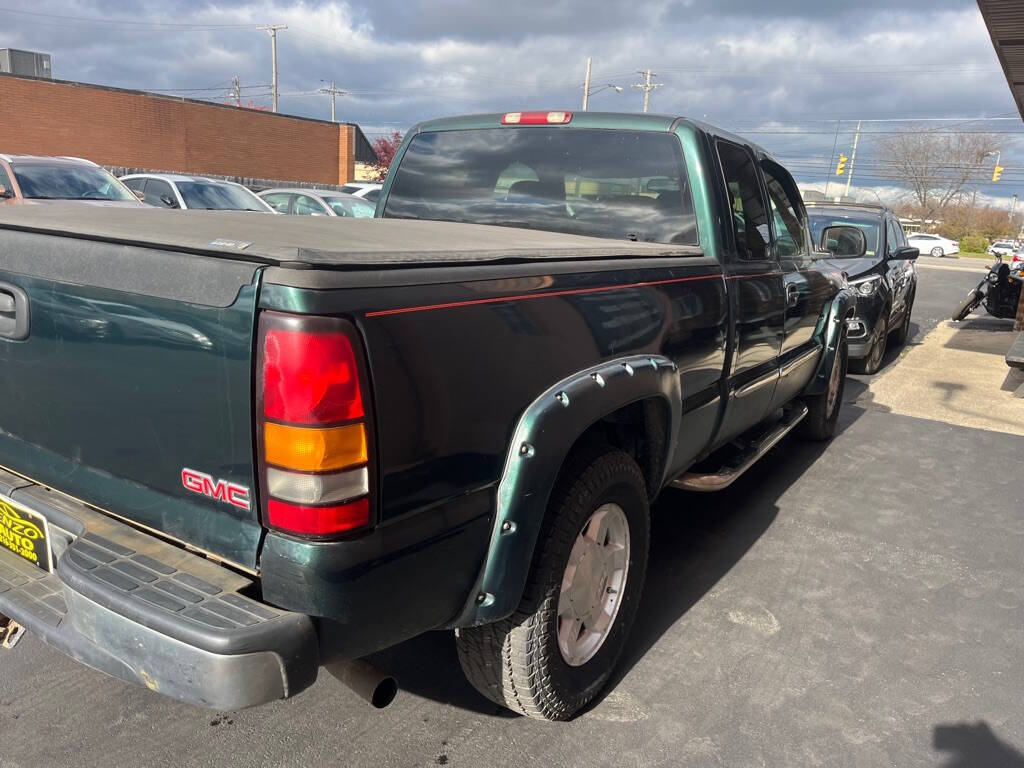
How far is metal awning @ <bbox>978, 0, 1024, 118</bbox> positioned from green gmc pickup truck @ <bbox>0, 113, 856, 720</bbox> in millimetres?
7480

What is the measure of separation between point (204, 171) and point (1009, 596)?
30625 mm

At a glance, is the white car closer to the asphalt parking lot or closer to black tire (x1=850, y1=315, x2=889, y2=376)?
black tire (x1=850, y1=315, x2=889, y2=376)

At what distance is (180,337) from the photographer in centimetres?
175

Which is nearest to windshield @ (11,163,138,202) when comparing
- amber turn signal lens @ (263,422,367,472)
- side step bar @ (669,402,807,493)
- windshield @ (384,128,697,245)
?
windshield @ (384,128,697,245)

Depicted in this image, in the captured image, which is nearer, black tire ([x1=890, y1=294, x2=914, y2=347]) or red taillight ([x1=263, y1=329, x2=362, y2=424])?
red taillight ([x1=263, y1=329, x2=362, y2=424])

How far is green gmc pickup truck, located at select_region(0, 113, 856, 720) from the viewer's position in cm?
166

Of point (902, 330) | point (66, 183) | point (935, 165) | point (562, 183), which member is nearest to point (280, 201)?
point (66, 183)

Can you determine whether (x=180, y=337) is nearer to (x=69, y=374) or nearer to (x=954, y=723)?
(x=69, y=374)

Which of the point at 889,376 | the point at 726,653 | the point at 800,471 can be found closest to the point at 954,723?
the point at 726,653

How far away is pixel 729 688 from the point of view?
279 centimetres

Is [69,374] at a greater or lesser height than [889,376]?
greater

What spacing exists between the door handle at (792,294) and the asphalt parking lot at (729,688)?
122 cm

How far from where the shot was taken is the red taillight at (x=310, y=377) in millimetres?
1602

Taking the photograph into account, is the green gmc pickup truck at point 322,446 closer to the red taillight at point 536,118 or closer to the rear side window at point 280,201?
the red taillight at point 536,118
